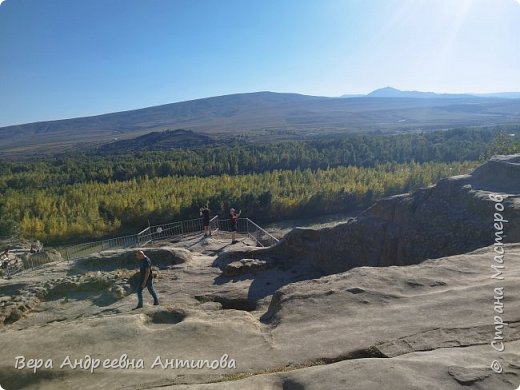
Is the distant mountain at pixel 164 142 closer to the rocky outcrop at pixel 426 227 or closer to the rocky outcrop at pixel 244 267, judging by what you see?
the rocky outcrop at pixel 244 267

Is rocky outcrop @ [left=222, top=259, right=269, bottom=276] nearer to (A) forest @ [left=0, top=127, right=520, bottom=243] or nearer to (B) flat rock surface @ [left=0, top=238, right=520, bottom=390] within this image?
(B) flat rock surface @ [left=0, top=238, right=520, bottom=390]

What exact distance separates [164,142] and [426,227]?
115 metres

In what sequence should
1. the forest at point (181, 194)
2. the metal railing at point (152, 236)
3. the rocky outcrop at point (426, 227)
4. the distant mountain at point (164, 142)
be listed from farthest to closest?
the distant mountain at point (164, 142)
the forest at point (181, 194)
the metal railing at point (152, 236)
the rocky outcrop at point (426, 227)

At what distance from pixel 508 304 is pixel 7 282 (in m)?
14.7

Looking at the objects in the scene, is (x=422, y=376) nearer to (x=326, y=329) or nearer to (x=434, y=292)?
(x=326, y=329)

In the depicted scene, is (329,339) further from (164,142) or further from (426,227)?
(164,142)

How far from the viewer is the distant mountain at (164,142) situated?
114375 mm

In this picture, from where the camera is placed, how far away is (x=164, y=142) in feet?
404

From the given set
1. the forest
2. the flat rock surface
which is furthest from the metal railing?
the flat rock surface

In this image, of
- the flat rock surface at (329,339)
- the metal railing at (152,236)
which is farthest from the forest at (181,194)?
the flat rock surface at (329,339)

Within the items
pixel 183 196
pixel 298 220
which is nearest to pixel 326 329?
pixel 298 220

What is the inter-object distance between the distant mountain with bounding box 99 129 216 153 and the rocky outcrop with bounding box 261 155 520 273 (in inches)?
3862

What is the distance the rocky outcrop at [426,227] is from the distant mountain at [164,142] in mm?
98104

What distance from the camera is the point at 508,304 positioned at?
23.6ft
